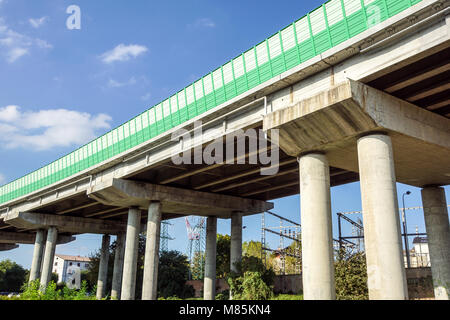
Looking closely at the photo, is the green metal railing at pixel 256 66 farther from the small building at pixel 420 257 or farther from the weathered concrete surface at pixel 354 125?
the small building at pixel 420 257

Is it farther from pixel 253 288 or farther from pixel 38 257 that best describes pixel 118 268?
pixel 253 288

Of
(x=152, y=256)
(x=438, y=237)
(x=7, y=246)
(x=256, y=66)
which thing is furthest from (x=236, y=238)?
(x=7, y=246)

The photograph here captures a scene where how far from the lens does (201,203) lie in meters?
35.4

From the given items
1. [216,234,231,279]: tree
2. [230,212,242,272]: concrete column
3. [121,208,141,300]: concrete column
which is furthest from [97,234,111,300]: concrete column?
[230,212,242,272]: concrete column

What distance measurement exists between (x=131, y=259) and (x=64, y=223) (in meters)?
20.3

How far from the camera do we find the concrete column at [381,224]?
47.6 feet

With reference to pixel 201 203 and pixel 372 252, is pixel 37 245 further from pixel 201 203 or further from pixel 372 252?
pixel 372 252

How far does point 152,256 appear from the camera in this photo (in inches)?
1217

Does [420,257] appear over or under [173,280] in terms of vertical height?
over

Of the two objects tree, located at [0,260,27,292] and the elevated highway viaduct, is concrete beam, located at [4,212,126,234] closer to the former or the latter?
the elevated highway viaduct

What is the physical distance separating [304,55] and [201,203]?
801 inches

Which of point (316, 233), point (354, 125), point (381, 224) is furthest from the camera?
point (316, 233)

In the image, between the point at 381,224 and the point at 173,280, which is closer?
the point at 381,224
